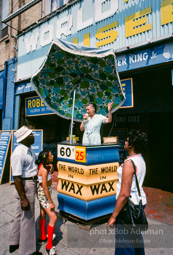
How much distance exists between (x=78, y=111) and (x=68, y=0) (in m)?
5.27

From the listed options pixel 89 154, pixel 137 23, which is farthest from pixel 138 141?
pixel 137 23

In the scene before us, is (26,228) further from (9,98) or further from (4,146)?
(9,98)

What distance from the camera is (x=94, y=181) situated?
11.3 ft

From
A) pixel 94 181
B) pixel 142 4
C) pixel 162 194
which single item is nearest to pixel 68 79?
pixel 94 181

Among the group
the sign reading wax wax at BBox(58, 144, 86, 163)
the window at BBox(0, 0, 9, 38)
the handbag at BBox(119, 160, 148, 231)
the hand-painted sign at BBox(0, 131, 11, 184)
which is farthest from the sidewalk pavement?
the window at BBox(0, 0, 9, 38)

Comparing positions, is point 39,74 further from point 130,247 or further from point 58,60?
point 130,247

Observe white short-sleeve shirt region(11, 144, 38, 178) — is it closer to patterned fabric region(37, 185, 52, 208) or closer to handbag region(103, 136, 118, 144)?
patterned fabric region(37, 185, 52, 208)

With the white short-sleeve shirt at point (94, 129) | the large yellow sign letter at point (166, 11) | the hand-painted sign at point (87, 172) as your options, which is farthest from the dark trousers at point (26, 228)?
the large yellow sign letter at point (166, 11)

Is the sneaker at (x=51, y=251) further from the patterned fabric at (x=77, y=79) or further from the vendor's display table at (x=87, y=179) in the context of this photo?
the patterned fabric at (x=77, y=79)

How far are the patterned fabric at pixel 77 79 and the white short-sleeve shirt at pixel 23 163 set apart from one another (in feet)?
6.25

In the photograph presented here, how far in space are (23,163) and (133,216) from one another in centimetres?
173

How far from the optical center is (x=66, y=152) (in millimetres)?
3783

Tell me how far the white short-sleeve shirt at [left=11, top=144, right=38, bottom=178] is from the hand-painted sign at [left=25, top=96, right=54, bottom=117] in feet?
15.9

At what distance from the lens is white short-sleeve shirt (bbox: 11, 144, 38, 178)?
2.65m
